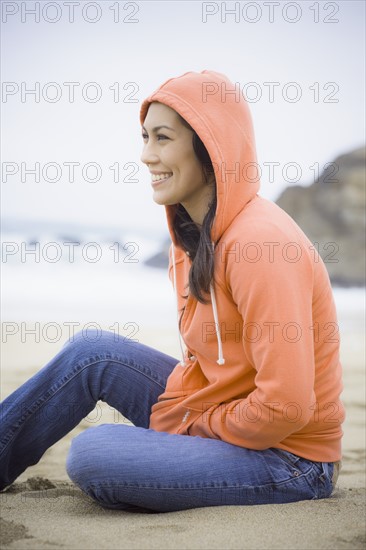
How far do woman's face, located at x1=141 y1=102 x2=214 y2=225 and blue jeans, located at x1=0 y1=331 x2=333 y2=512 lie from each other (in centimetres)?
57

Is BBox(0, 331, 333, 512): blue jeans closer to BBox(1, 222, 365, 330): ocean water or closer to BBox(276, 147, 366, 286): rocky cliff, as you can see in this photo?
BBox(1, 222, 365, 330): ocean water

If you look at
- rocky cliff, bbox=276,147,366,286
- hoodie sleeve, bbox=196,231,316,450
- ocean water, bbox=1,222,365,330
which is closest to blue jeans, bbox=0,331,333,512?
hoodie sleeve, bbox=196,231,316,450

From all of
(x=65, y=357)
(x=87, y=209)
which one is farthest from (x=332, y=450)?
(x=87, y=209)

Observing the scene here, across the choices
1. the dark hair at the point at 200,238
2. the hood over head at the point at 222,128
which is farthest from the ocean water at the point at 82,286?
the hood over head at the point at 222,128

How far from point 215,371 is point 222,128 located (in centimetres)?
69

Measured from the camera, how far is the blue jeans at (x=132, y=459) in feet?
6.04

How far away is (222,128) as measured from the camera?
198 centimetres

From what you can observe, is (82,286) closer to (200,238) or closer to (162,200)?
(162,200)

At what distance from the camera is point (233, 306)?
6.23 ft

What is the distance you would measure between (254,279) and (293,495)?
0.61 meters

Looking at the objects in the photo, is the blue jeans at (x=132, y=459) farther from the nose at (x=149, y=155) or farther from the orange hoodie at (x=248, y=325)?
the nose at (x=149, y=155)

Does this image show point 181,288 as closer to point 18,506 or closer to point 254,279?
point 254,279

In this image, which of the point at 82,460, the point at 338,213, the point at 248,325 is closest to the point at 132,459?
the point at 82,460

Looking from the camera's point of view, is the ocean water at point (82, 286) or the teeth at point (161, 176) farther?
the ocean water at point (82, 286)
